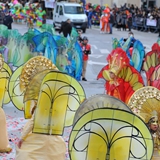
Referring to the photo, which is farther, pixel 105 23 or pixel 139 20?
pixel 139 20

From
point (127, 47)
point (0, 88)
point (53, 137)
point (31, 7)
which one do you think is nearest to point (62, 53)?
point (127, 47)

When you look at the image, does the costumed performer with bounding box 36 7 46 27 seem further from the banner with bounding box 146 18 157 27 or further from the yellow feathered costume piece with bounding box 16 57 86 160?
the yellow feathered costume piece with bounding box 16 57 86 160

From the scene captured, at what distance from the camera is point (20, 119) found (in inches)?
382

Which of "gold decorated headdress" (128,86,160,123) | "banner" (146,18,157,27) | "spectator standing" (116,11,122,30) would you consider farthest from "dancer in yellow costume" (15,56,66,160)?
"spectator standing" (116,11,122,30)

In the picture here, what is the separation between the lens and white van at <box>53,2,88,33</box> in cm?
2993

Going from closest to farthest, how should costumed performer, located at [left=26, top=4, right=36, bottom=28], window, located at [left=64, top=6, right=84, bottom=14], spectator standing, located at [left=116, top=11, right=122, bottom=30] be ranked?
1. window, located at [left=64, top=6, right=84, bottom=14]
2. costumed performer, located at [left=26, top=4, right=36, bottom=28]
3. spectator standing, located at [left=116, top=11, right=122, bottom=30]

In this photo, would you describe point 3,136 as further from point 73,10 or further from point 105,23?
point 105,23

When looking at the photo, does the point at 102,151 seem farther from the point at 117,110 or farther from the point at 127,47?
the point at 127,47

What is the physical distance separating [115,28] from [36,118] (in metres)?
32.0

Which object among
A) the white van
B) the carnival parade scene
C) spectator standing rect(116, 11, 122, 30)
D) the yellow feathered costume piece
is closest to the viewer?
the carnival parade scene

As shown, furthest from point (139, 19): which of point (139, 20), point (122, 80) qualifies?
point (122, 80)

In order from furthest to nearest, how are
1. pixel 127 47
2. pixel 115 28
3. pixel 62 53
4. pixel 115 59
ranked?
pixel 115 28 → pixel 127 47 → pixel 62 53 → pixel 115 59

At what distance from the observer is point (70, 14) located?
98.7 feet

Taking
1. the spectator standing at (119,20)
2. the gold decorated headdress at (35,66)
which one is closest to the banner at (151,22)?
the spectator standing at (119,20)
